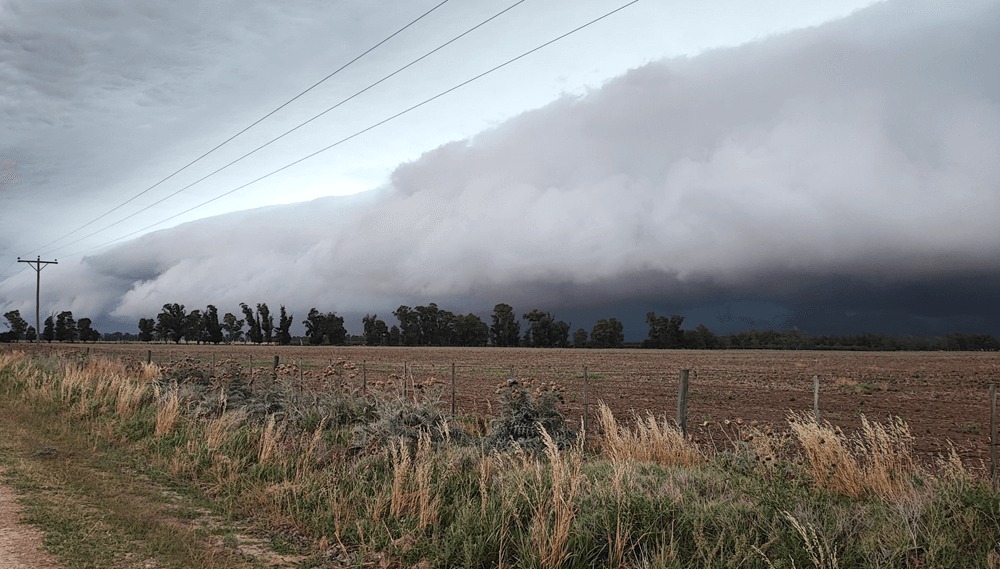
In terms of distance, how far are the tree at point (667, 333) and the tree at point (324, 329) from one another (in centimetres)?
9378

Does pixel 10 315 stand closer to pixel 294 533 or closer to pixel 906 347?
pixel 294 533

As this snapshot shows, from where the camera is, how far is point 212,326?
188 meters

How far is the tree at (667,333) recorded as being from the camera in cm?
19288

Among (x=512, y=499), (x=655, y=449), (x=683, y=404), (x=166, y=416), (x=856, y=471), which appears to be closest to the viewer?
(x=512, y=499)

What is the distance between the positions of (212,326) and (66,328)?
4562cm

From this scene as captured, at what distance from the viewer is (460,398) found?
28.0 meters

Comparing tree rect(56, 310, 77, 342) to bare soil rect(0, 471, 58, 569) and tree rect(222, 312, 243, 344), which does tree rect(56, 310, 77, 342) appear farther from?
bare soil rect(0, 471, 58, 569)

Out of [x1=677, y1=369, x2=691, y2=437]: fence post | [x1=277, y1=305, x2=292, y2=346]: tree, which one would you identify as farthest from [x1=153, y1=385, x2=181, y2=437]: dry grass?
[x1=277, y1=305, x2=292, y2=346]: tree

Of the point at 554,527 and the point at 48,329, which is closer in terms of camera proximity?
the point at 554,527

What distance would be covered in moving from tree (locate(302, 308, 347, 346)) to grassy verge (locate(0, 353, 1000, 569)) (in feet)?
605

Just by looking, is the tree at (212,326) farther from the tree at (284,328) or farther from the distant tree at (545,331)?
the distant tree at (545,331)

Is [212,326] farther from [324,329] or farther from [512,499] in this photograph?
[512,499]

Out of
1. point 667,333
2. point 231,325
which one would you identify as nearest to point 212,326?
point 231,325

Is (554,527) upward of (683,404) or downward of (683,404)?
downward
